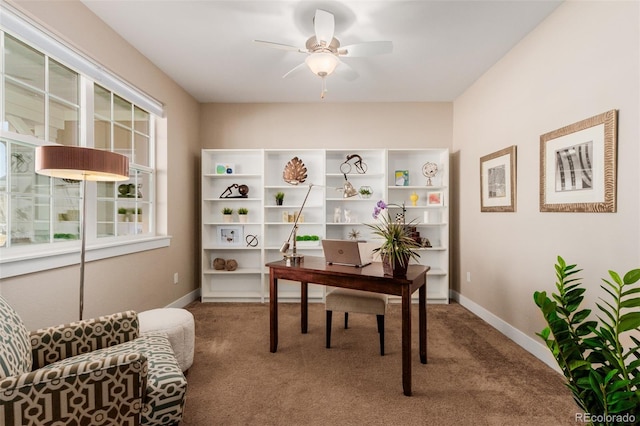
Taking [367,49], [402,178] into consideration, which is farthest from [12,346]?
[402,178]

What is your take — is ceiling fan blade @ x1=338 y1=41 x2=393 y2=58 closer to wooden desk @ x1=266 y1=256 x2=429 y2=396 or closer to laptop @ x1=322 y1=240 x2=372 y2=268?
laptop @ x1=322 y1=240 x2=372 y2=268

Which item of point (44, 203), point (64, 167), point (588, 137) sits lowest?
point (44, 203)

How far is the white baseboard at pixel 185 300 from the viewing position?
149 inches

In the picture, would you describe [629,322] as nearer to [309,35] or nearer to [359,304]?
[359,304]

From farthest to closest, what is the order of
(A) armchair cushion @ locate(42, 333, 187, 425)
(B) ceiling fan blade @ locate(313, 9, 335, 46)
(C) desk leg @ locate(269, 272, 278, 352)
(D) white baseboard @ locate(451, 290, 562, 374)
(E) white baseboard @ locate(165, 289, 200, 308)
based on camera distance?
(E) white baseboard @ locate(165, 289, 200, 308) < (C) desk leg @ locate(269, 272, 278, 352) < (D) white baseboard @ locate(451, 290, 562, 374) < (B) ceiling fan blade @ locate(313, 9, 335, 46) < (A) armchair cushion @ locate(42, 333, 187, 425)

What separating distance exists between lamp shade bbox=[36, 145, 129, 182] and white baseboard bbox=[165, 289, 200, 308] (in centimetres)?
223

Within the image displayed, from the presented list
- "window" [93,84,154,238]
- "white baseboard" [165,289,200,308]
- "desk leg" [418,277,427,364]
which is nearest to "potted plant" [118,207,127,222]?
"window" [93,84,154,238]

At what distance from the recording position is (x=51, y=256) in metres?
2.08

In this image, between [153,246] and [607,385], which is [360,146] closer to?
[153,246]

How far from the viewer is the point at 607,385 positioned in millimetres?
1262

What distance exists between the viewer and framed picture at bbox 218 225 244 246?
4.42 metres

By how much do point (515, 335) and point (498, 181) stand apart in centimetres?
151

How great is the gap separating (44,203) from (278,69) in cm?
245

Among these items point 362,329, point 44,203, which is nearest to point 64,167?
point 44,203
